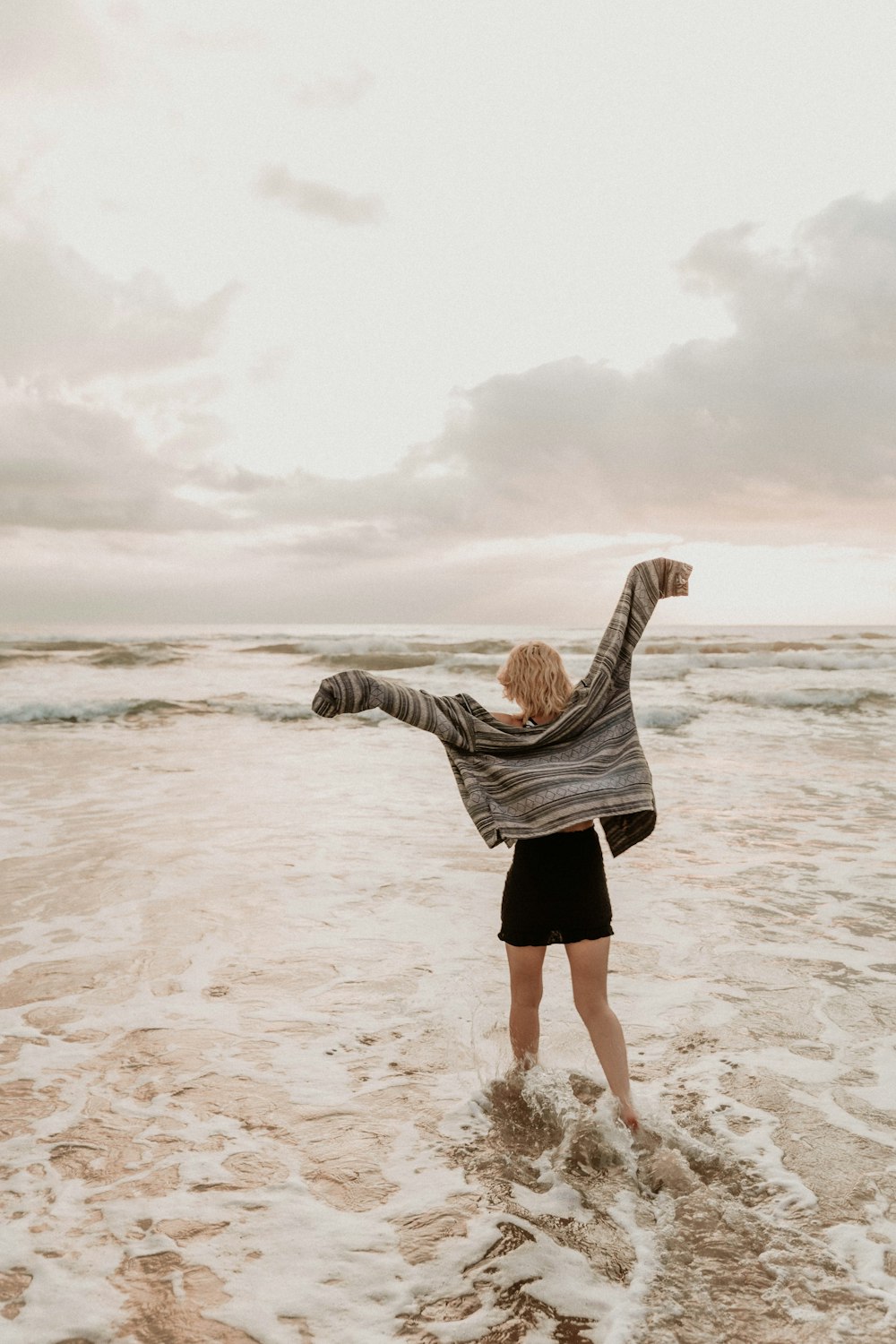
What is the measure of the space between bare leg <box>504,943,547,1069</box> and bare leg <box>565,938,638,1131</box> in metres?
0.19

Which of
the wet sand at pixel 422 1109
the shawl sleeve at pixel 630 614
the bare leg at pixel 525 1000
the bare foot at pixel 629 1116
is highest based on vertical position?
the shawl sleeve at pixel 630 614

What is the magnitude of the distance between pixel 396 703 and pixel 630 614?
1.11 m

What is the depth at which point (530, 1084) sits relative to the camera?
395 cm

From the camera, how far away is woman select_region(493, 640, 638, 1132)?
356 centimetres

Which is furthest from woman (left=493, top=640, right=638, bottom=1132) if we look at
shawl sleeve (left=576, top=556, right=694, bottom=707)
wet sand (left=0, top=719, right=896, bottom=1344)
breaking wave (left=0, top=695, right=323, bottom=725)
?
breaking wave (left=0, top=695, right=323, bottom=725)

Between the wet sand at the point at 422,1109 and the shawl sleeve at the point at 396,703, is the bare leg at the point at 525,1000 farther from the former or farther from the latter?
the shawl sleeve at the point at 396,703

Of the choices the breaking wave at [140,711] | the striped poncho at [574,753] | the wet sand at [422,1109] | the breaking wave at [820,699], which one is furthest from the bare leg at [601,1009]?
the breaking wave at [820,699]

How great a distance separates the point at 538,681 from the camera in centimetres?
371

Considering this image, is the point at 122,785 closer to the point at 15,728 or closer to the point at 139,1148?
the point at 15,728

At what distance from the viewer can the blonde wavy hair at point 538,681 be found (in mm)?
3713

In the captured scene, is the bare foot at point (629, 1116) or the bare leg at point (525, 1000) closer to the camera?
the bare foot at point (629, 1116)

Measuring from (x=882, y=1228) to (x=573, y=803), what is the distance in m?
1.75

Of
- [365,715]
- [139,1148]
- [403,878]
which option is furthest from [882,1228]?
[365,715]

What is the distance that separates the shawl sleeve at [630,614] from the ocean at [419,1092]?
5.93 feet
